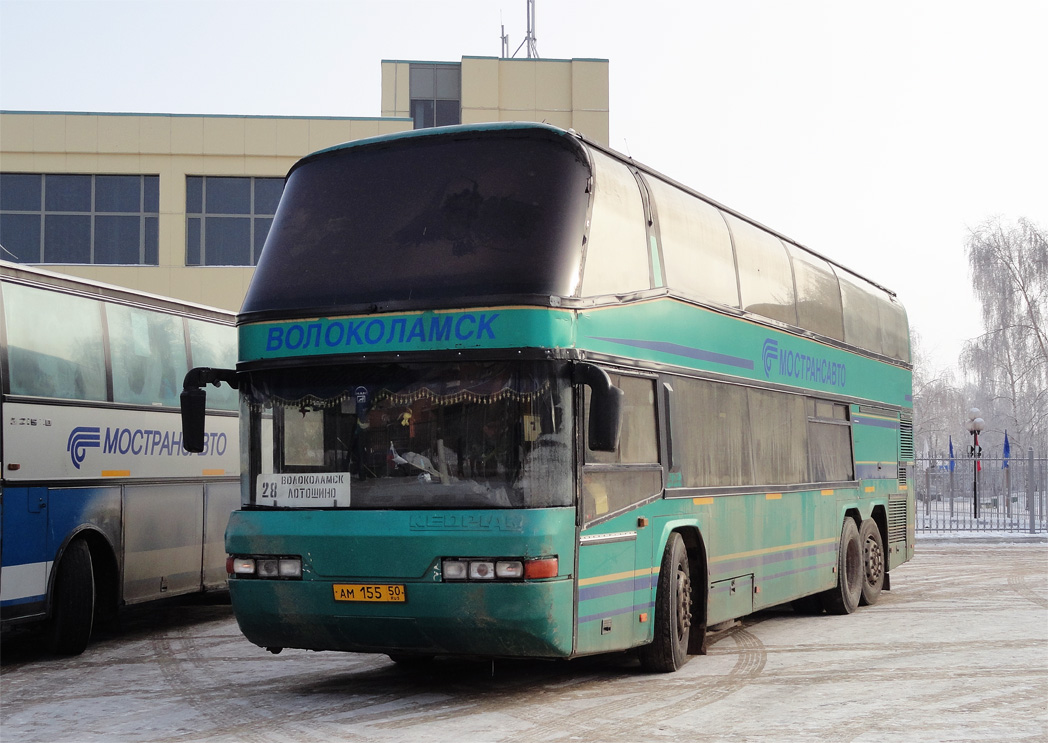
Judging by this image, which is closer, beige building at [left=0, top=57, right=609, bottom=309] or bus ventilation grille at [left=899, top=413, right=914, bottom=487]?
bus ventilation grille at [left=899, top=413, right=914, bottom=487]

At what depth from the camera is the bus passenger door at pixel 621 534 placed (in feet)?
28.0

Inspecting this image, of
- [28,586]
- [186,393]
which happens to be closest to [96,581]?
[28,586]

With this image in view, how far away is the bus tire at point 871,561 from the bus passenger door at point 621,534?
652cm

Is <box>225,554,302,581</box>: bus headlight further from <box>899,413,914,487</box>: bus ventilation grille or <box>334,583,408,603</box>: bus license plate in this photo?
<box>899,413,914,487</box>: bus ventilation grille

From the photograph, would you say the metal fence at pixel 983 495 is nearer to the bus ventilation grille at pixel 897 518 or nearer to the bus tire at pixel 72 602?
the bus ventilation grille at pixel 897 518

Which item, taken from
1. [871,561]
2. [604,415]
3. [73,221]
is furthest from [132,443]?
[73,221]

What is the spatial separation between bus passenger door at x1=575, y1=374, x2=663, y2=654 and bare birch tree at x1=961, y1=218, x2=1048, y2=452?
1967 inches

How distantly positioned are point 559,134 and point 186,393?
3.31 m

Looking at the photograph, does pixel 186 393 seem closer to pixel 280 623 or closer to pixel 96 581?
pixel 280 623

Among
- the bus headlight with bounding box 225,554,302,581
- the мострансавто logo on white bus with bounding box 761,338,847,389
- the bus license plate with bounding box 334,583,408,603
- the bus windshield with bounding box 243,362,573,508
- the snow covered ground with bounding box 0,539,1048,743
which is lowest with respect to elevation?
the snow covered ground with bounding box 0,539,1048,743

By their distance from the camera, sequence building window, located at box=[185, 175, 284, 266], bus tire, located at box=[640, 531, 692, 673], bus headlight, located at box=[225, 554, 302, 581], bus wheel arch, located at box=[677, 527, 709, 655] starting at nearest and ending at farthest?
A: bus headlight, located at box=[225, 554, 302, 581], bus tire, located at box=[640, 531, 692, 673], bus wheel arch, located at box=[677, 527, 709, 655], building window, located at box=[185, 175, 284, 266]

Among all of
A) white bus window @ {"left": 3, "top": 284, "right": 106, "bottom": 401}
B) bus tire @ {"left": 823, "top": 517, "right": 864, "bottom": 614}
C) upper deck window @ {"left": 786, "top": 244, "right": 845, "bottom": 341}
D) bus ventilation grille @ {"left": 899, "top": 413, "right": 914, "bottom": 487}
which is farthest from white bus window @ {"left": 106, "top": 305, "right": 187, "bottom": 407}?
bus ventilation grille @ {"left": 899, "top": 413, "right": 914, "bottom": 487}

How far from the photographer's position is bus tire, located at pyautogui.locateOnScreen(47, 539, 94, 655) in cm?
1156

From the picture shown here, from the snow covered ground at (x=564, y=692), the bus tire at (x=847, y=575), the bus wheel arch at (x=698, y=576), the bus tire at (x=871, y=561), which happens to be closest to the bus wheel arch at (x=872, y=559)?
the bus tire at (x=871, y=561)
